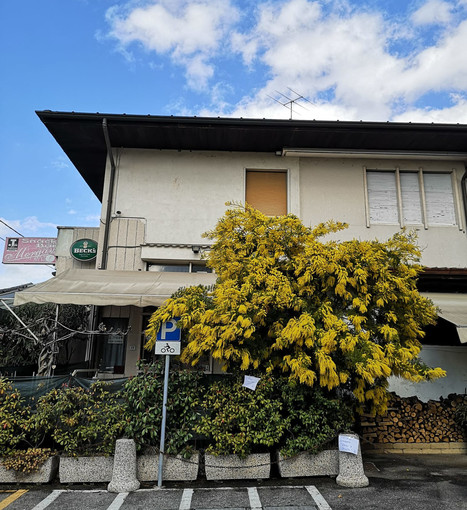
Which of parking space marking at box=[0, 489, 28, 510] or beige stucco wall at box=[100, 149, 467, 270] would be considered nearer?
parking space marking at box=[0, 489, 28, 510]

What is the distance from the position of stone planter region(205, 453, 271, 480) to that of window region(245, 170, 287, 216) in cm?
715

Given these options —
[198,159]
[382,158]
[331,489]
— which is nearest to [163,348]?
[331,489]

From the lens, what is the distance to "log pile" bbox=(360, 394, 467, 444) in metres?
8.52

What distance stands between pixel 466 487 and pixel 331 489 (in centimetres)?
213

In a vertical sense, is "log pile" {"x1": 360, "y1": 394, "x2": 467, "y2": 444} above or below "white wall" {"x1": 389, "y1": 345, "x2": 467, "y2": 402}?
below

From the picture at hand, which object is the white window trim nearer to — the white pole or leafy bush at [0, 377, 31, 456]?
the white pole

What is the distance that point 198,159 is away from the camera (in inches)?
476

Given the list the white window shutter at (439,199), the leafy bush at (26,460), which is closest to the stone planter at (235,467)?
the leafy bush at (26,460)

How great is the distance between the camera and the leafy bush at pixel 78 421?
6.43m

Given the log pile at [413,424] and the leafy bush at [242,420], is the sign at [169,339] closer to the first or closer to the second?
the leafy bush at [242,420]

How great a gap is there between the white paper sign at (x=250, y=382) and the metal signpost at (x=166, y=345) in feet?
3.96

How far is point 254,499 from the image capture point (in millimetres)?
5676

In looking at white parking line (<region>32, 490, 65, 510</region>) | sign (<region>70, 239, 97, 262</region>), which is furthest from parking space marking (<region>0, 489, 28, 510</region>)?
sign (<region>70, 239, 97, 262</region>)

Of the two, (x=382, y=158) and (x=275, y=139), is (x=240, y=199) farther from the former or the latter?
(x=382, y=158)
